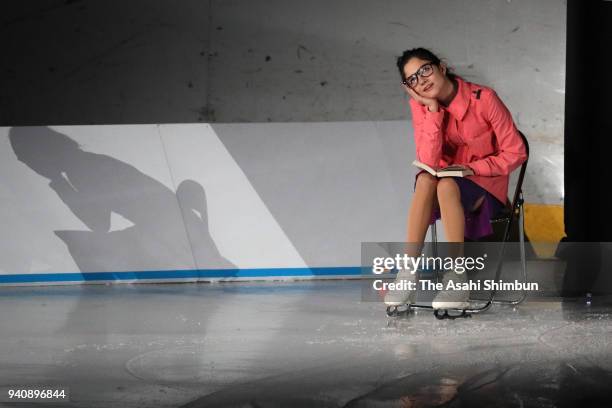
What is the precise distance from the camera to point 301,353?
289cm

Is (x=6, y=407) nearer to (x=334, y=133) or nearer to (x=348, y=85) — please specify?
(x=334, y=133)

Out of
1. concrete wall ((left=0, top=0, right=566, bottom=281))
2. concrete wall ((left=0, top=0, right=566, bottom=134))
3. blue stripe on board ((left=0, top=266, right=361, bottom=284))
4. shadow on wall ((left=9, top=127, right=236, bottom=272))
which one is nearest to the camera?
blue stripe on board ((left=0, top=266, right=361, bottom=284))

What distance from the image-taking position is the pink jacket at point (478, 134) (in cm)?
394

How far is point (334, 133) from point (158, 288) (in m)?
1.59

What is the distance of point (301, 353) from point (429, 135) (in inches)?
57.4

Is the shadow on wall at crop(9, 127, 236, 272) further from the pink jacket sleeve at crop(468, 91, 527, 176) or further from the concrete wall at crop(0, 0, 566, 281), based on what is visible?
the pink jacket sleeve at crop(468, 91, 527, 176)

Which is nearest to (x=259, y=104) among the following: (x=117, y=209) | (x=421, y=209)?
(x=117, y=209)

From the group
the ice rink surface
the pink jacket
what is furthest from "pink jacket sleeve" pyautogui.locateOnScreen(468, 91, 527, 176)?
the ice rink surface

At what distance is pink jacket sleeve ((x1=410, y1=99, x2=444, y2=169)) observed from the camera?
3996 mm

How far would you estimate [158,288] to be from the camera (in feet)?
17.8

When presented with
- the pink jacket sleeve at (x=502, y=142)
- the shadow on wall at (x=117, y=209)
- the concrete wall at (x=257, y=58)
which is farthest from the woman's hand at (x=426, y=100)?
the concrete wall at (x=257, y=58)

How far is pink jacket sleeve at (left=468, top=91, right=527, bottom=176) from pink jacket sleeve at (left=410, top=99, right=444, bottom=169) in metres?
0.17

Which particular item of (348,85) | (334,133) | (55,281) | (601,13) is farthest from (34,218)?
(601,13)

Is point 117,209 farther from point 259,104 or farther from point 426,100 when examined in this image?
point 426,100
